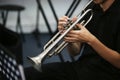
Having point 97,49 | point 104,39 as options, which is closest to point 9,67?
point 97,49

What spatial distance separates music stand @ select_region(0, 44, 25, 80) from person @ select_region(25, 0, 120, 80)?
464 millimetres

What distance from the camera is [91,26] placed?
1.33 metres

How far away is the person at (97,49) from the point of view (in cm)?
115

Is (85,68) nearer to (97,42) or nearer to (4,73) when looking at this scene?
(97,42)

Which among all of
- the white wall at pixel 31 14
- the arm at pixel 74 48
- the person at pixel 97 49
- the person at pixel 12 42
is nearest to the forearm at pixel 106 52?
the person at pixel 97 49

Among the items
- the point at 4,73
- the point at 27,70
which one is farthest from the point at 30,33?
the point at 4,73

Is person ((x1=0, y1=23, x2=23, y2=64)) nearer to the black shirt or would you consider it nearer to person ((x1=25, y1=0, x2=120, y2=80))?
person ((x1=25, y1=0, x2=120, y2=80))

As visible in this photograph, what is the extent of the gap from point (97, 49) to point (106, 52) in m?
0.04

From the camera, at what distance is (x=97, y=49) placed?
1154mm

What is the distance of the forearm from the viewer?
3.75ft

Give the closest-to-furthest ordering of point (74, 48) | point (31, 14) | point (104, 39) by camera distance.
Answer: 1. point (104, 39)
2. point (74, 48)
3. point (31, 14)

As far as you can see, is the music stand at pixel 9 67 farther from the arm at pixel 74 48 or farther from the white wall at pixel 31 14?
the white wall at pixel 31 14

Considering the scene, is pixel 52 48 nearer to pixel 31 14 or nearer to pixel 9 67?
pixel 9 67

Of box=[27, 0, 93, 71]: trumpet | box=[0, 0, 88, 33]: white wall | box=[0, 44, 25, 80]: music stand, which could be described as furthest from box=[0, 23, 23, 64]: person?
box=[0, 0, 88, 33]: white wall
